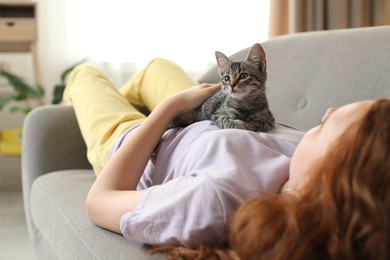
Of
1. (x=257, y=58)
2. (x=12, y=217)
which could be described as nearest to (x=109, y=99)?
(x=257, y=58)

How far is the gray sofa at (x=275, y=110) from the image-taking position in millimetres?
1306

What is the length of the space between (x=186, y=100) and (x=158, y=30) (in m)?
2.00

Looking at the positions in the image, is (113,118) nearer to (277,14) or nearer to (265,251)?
(265,251)

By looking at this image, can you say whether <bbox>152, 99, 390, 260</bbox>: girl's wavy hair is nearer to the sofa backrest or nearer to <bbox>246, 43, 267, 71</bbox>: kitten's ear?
<bbox>246, 43, 267, 71</bbox>: kitten's ear

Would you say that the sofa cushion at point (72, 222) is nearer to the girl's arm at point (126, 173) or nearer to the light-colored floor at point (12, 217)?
the girl's arm at point (126, 173)

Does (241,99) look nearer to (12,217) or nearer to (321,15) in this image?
(12,217)

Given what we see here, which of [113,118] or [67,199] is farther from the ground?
[113,118]

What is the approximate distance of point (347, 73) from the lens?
148 cm

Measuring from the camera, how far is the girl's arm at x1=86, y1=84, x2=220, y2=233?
0.94 m

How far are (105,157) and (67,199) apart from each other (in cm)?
15

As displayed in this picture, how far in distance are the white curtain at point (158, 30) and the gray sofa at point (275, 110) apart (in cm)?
136

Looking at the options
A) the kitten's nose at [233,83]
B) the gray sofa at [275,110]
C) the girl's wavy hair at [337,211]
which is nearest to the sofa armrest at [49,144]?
the gray sofa at [275,110]

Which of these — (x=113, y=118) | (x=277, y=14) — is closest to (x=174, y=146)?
(x=113, y=118)

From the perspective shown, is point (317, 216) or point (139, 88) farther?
point (139, 88)
